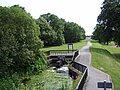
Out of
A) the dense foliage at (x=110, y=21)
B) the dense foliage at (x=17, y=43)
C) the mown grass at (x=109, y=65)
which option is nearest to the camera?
the mown grass at (x=109, y=65)

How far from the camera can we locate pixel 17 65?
34.0 meters

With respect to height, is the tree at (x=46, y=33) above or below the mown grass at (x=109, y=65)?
above

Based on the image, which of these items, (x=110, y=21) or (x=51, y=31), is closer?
(x=110, y=21)

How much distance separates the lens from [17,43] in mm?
32906

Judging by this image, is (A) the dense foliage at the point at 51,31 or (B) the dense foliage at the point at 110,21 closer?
(B) the dense foliage at the point at 110,21

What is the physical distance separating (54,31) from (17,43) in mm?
55028

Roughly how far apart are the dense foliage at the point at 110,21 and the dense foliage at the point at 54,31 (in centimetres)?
1702

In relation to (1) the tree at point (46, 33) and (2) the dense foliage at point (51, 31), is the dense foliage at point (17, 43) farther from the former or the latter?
(2) the dense foliage at point (51, 31)

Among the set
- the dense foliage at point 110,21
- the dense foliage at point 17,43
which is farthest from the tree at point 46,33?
the dense foliage at point 17,43

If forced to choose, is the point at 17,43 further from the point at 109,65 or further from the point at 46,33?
the point at 46,33

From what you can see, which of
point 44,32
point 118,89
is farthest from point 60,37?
point 118,89

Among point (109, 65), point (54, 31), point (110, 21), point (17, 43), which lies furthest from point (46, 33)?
point (17, 43)

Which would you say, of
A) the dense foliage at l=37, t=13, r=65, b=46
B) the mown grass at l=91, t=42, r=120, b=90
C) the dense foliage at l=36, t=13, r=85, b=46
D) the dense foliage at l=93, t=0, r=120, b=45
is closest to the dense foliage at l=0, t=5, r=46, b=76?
the mown grass at l=91, t=42, r=120, b=90

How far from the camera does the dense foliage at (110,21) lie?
62969 mm
